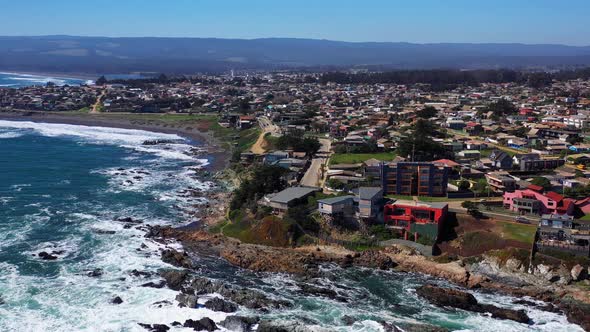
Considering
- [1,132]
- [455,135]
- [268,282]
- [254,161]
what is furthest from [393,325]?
[1,132]

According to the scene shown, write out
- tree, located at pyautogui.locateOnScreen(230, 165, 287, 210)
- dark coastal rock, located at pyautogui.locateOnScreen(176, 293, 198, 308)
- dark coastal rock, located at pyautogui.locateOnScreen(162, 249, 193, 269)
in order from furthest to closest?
tree, located at pyautogui.locateOnScreen(230, 165, 287, 210) < dark coastal rock, located at pyautogui.locateOnScreen(162, 249, 193, 269) < dark coastal rock, located at pyautogui.locateOnScreen(176, 293, 198, 308)

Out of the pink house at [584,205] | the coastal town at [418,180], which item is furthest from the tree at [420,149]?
the pink house at [584,205]

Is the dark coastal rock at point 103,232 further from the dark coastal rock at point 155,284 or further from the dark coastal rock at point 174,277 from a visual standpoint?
the dark coastal rock at point 155,284

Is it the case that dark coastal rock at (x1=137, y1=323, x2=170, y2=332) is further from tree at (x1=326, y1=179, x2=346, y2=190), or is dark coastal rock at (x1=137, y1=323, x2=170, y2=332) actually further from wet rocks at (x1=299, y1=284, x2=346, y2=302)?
tree at (x1=326, y1=179, x2=346, y2=190)

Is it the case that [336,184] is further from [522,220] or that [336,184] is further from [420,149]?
[522,220]

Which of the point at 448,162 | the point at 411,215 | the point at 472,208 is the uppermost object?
the point at 448,162

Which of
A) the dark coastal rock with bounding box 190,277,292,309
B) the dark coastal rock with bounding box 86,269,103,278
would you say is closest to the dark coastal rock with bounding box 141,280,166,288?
the dark coastal rock with bounding box 190,277,292,309

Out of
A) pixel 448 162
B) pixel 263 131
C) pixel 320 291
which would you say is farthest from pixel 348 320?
pixel 263 131
